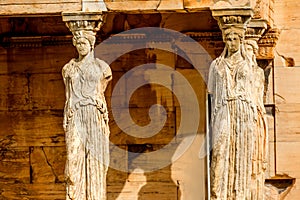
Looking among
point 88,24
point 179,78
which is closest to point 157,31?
point 179,78

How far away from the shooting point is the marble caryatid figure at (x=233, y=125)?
2520cm

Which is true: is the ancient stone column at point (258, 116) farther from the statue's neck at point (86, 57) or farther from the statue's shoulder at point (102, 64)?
the statue's neck at point (86, 57)

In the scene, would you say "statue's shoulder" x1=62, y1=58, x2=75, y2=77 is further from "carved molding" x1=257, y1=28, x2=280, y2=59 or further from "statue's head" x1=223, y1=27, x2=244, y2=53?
"carved molding" x1=257, y1=28, x2=280, y2=59

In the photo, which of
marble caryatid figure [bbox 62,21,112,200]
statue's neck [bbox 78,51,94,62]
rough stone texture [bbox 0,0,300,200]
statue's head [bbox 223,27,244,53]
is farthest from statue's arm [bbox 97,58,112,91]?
rough stone texture [bbox 0,0,300,200]

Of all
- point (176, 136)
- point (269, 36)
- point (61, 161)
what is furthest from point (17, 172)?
point (269, 36)

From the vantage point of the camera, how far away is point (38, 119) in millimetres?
27953

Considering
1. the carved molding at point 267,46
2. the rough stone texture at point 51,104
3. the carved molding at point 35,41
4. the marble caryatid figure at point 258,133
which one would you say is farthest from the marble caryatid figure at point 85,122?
the carved molding at point 267,46

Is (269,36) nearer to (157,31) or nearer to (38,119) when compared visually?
(157,31)

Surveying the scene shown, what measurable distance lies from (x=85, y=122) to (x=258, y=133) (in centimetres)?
229

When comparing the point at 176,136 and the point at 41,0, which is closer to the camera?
the point at 41,0

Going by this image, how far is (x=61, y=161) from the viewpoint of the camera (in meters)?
28.0

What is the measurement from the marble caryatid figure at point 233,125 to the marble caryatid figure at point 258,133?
0.78 ft

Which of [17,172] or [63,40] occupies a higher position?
[63,40]

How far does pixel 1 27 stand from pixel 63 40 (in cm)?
91
